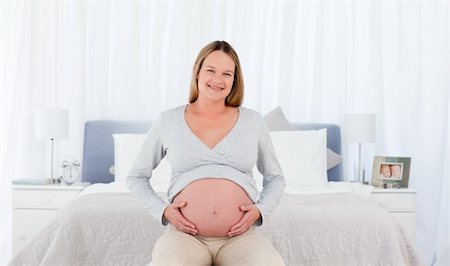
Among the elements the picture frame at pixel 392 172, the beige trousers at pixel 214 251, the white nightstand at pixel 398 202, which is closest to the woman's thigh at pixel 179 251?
the beige trousers at pixel 214 251

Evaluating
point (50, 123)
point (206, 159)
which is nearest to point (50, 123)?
point (50, 123)

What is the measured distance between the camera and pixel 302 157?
4227 millimetres

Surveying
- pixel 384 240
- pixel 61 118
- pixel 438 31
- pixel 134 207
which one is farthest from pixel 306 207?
pixel 438 31

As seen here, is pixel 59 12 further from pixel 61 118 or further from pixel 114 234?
pixel 114 234

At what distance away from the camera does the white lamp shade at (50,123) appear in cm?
430

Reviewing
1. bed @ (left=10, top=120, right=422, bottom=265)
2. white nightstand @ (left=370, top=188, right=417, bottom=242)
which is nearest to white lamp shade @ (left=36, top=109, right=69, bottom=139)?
bed @ (left=10, top=120, right=422, bottom=265)

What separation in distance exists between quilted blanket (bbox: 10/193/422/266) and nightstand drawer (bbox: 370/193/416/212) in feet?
4.12

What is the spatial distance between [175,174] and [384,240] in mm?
1022

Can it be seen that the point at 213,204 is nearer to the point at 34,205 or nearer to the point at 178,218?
the point at 178,218

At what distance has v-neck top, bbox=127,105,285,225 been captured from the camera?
2372 millimetres

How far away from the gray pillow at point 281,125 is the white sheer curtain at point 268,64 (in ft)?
0.79

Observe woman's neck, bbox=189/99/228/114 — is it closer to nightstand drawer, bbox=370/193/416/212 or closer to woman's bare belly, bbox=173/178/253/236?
woman's bare belly, bbox=173/178/253/236

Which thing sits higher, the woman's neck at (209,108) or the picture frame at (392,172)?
the woman's neck at (209,108)

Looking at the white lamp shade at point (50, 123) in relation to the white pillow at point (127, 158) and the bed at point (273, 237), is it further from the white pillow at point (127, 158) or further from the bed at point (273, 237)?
the bed at point (273, 237)
